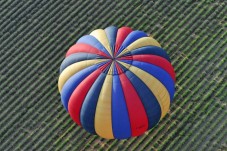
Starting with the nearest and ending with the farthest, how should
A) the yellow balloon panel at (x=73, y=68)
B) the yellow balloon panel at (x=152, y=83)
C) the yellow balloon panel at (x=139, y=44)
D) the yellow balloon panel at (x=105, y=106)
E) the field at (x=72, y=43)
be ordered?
the yellow balloon panel at (x=105, y=106) < the yellow balloon panel at (x=152, y=83) < the yellow balloon panel at (x=73, y=68) < the yellow balloon panel at (x=139, y=44) < the field at (x=72, y=43)

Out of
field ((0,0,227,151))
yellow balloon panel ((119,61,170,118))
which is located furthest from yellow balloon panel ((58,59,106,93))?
field ((0,0,227,151))

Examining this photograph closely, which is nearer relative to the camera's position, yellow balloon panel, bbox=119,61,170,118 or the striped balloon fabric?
the striped balloon fabric

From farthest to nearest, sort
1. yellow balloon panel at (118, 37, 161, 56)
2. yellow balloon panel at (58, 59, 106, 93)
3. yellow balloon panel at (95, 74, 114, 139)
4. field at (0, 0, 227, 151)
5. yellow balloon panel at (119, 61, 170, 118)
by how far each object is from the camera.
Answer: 1. field at (0, 0, 227, 151)
2. yellow balloon panel at (118, 37, 161, 56)
3. yellow balloon panel at (58, 59, 106, 93)
4. yellow balloon panel at (119, 61, 170, 118)
5. yellow balloon panel at (95, 74, 114, 139)

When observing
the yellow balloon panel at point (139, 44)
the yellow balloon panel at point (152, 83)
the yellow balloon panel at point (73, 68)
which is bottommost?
the yellow balloon panel at point (152, 83)

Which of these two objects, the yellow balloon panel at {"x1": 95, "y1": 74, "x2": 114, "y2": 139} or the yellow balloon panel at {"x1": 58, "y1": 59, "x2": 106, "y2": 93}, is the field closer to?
the yellow balloon panel at {"x1": 95, "y1": 74, "x2": 114, "y2": 139}

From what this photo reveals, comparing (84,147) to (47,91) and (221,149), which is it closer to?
(47,91)

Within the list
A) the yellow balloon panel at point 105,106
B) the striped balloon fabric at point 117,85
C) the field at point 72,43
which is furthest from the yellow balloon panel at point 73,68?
the field at point 72,43

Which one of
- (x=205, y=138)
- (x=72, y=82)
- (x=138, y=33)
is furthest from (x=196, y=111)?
(x=72, y=82)

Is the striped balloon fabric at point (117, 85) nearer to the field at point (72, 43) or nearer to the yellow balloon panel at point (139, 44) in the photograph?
the yellow balloon panel at point (139, 44)
